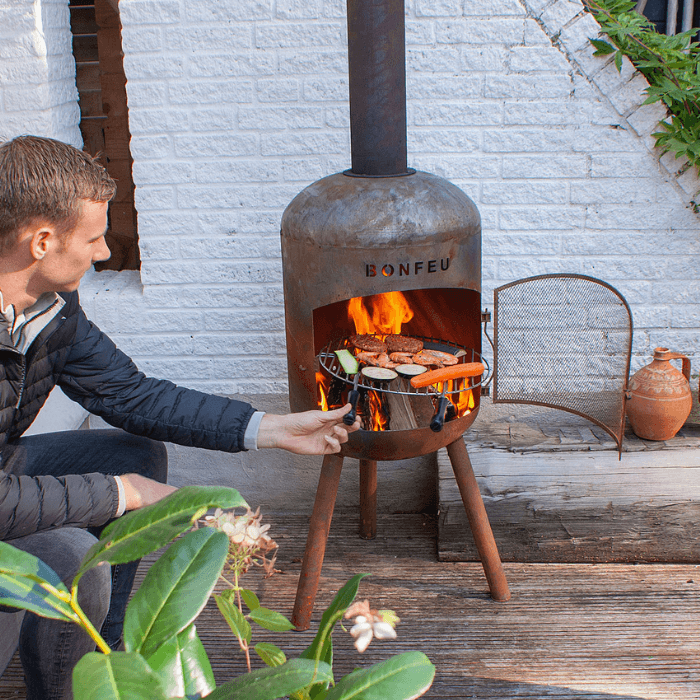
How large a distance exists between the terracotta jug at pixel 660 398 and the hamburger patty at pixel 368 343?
92 cm

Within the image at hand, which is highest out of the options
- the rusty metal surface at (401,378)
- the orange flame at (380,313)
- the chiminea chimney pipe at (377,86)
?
the chiminea chimney pipe at (377,86)

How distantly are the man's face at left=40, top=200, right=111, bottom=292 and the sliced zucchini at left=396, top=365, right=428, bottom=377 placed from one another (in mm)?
882

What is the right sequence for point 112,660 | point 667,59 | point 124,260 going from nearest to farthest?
point 112,660, point 667,59, point 124,260

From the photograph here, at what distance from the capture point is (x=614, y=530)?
2574mm

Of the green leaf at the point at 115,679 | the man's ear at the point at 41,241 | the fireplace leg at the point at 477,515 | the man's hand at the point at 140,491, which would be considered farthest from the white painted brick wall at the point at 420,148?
the green leaf at the point at 115,679

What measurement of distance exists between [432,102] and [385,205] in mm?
803

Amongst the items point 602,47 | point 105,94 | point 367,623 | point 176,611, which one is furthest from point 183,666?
point 105,94

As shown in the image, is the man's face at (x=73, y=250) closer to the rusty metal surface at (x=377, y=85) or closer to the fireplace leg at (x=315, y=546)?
the rusty metal surface at (x=377, y=85)

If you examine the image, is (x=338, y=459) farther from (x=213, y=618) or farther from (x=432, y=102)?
(x=432, y=102)

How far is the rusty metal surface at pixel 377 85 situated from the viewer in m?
2.04

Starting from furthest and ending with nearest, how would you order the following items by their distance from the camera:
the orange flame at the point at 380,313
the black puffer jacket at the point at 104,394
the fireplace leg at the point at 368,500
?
the fireplace leg at the point at 368,500
the orange flame at the point at 380,313
the black puffer jacket at the point at 104,394

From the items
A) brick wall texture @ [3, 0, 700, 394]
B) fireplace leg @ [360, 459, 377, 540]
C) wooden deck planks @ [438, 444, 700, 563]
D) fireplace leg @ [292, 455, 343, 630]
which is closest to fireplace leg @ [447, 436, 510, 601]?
wooden deck planks @ [438, 444, 700, 563]


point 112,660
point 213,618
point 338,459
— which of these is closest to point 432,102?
point 338,459

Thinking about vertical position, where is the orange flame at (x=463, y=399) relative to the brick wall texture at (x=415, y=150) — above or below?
below
